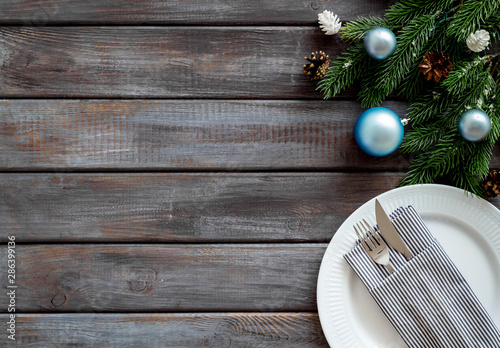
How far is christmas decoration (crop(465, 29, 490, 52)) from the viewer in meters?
0.72

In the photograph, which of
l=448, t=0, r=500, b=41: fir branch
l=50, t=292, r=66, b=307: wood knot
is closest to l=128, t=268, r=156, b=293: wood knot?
l=50, t=292, r=66, b=307: wood knot

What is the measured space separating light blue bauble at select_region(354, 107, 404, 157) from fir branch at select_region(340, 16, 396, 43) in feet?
0.48

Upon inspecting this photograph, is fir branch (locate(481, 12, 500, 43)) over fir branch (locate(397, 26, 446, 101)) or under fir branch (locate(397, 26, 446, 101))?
over

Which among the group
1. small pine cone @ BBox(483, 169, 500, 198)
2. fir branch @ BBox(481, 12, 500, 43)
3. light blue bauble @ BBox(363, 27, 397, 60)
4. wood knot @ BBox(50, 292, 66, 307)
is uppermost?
fir branch @ BBox(481, 12, 500, 43)

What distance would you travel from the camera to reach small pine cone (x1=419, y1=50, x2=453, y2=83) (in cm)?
73

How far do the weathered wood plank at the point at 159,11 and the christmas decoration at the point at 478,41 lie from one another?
0.57 feet

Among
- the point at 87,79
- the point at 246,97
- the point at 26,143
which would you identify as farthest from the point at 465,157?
the point at 26,143

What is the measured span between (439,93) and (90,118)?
0.67 metres

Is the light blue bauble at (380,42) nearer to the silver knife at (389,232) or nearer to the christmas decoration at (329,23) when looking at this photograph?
the christmas decoration at (329,23)

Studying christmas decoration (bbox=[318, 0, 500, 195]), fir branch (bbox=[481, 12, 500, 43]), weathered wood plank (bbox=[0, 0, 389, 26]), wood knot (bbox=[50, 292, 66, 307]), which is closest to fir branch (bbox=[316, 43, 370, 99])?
christmas decoration (bbox=[318, 0, 500, 195])

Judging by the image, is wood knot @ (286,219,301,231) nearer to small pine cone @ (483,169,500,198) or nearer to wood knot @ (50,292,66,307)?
small pine cone @ (483,169,500,198)

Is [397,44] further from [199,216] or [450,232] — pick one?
[199,216]

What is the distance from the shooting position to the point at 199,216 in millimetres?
792

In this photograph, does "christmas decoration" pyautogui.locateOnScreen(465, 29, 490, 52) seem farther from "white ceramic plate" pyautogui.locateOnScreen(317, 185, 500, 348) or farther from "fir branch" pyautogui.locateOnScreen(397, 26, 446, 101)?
"white ceramic plate" pyautogui.locateOnScreen(317, 185, 500, 348)
